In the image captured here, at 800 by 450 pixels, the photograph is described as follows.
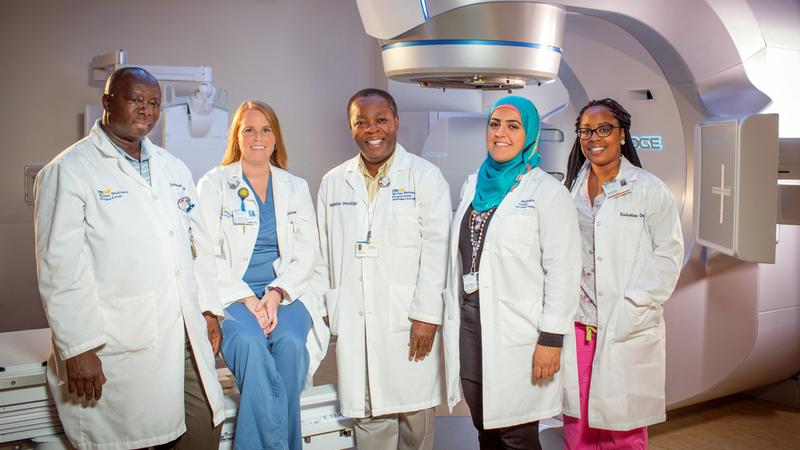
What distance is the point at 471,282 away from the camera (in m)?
2.05

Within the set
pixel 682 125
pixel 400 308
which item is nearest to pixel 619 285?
pixel 400 308

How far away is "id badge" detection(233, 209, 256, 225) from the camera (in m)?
2.25

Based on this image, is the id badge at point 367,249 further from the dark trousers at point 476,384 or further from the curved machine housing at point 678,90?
the curved machine housing at point 678,90

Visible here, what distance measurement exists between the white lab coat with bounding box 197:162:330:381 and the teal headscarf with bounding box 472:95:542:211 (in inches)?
22.2

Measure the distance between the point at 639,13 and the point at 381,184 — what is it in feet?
2.92

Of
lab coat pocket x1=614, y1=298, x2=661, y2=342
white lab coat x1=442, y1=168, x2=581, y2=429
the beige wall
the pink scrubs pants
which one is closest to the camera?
white lab coat x1=442, y1=168, x2=581, y2=429

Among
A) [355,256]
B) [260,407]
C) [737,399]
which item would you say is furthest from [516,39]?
[737,399]

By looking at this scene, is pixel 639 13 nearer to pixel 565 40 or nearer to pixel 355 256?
pixel 565 40

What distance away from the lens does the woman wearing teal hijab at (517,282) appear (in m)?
2.01

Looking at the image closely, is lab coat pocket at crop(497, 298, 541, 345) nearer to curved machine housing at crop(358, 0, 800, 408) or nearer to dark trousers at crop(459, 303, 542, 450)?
dark trousers at crop(459, 303, 542, 450)

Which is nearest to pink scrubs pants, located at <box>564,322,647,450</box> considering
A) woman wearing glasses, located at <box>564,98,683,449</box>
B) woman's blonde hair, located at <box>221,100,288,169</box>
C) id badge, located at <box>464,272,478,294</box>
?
woman wearing glasses, located at <box>564,98,683,449</box>

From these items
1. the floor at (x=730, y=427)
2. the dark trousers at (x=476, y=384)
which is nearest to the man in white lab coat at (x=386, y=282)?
the dark trousers at (x=476, y=384)

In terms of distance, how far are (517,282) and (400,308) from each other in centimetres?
37

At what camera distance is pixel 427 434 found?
229 cm
